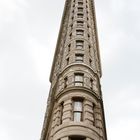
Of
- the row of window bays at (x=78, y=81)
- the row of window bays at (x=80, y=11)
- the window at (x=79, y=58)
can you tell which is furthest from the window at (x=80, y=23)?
the row of window bays at (x=78, y=81)

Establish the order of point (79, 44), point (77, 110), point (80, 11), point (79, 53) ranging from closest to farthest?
point (77, 110), point (79, 53), point (79, 44), point (80, 11)

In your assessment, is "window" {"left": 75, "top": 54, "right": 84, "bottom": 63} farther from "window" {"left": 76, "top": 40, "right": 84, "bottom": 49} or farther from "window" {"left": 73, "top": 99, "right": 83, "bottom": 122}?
"window" {"left": 73, "top": 99, "right": 83, "bottom": 122}

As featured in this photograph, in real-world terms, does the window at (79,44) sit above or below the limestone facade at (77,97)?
above

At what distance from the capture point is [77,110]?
36.1 m

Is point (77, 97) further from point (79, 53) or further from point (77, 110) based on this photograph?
point (79, 53)

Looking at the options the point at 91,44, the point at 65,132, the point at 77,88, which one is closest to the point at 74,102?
the point at 77,88

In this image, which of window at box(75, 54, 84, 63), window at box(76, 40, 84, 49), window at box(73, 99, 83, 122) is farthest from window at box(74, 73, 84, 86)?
window at box(76, 40, 84, 49)

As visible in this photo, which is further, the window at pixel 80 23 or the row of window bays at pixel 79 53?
the window at pixel 80 23

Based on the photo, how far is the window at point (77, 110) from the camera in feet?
116

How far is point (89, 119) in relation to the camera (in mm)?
35125

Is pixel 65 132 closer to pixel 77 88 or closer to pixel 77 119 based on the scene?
pixel 77 119

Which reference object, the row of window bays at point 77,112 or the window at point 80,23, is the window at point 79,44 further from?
the row of window bays at point 77,112

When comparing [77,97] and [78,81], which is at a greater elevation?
[78,81]

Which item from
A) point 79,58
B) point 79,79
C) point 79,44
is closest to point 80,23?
point 79,44
